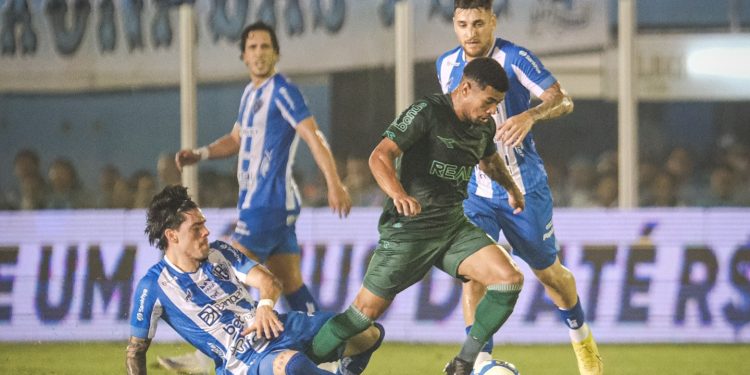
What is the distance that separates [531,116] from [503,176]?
423 mm

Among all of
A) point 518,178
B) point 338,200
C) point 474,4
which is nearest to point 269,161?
point 338,200

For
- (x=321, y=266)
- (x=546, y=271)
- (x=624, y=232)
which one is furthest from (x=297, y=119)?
(x=624, y=232)

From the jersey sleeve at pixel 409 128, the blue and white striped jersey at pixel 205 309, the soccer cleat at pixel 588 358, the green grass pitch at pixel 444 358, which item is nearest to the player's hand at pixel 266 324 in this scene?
the blue and white striped jersey at pixel 205 309

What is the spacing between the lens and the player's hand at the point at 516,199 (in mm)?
6727

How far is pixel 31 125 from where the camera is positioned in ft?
36.9

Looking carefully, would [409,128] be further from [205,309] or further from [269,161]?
[269,161]

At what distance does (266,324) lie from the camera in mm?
5809

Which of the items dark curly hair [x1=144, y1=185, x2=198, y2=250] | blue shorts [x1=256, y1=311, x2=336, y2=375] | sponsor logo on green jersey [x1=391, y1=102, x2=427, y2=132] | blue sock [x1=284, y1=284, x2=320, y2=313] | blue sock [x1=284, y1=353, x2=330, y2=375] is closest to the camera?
blue sock [x1=284, y1=353, x2=330, y2=375]

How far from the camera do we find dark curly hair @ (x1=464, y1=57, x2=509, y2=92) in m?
6.01

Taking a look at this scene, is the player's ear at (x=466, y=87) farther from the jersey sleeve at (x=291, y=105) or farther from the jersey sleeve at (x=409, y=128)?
the jersey sleeve at (x=291, y=105)

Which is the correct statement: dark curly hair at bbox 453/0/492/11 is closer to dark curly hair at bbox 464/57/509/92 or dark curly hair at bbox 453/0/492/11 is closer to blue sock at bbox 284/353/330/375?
dark curly hair at bbox 464/57/509/92

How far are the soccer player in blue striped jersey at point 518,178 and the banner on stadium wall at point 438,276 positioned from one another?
2634 mm

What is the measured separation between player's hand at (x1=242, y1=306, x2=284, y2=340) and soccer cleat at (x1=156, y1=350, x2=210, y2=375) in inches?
72.4

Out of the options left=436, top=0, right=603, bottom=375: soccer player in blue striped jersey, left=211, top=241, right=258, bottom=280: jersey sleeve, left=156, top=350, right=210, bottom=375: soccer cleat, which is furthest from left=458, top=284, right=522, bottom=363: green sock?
left=156, top=350, right=210, bottom=375: soccer cleat
